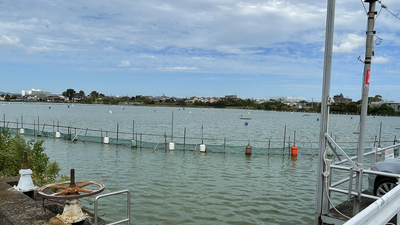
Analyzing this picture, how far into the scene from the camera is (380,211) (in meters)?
2.74

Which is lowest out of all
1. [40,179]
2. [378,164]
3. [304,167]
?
[304,167]

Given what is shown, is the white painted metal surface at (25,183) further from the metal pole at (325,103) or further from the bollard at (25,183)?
the metal pole at (325,103)

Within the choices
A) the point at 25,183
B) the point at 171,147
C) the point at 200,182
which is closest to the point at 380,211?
the point at 25,183

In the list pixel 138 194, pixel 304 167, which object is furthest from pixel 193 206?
pixel 304 167

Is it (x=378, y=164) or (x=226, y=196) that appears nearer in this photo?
(x=378, y=164)

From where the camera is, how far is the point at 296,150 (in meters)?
27.8

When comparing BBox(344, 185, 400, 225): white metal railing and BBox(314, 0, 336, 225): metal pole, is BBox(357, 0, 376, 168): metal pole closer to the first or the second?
BBox(314, 0, 336, 225): metal pole

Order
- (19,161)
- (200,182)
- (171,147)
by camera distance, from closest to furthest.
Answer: (19,161) < (200,182) < (171,147)

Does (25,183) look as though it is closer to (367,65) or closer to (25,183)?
(25,183)

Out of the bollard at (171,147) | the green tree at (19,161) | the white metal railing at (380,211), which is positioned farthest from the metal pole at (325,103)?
the bollard at (171,147)

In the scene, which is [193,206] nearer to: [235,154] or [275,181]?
[275,181]

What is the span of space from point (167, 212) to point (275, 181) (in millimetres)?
8790

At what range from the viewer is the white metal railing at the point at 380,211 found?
7.67 feet

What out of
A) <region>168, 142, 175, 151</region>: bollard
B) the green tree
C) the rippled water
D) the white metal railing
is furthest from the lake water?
the white metal railing
